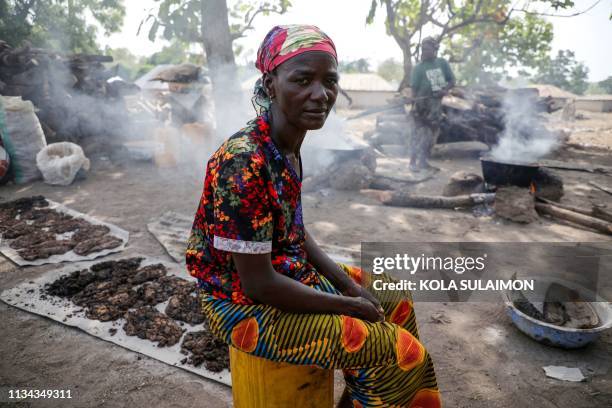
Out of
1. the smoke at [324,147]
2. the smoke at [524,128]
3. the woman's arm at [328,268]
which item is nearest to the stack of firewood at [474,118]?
the smoke at [524,128]

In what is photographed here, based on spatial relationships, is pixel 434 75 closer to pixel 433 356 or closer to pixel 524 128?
pixel 524 128

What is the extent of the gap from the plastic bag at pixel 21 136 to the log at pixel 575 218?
8.38m

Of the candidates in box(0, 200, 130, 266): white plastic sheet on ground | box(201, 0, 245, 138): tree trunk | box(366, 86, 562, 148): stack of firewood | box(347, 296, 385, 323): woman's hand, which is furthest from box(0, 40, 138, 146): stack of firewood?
box(347, 296, 385, 323): woman's hand

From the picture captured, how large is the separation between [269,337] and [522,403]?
1.76 m

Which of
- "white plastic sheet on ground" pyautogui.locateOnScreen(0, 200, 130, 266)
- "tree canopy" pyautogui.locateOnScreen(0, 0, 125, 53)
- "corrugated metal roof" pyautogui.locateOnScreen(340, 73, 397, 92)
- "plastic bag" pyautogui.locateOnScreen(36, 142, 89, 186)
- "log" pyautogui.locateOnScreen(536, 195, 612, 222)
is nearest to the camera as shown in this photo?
"white plastic sheet on ground" pyautogui.locateOnScreen(0, 200, 130, 266)

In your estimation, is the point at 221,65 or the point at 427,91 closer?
the point at 427,91

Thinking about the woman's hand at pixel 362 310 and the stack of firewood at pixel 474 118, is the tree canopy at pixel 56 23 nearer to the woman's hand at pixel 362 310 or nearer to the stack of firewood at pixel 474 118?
the stack of firewood at pixel 474 118

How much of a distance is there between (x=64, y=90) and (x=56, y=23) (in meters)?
12.1

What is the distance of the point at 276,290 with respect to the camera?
4.38 ft

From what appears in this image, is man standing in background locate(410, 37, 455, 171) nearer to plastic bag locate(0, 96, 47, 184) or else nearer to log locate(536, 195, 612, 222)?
log locate(536, 195, 612, 222)

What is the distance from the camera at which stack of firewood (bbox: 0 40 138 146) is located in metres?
8.27

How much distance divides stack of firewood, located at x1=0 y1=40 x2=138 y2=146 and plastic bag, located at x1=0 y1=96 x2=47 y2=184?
161cm

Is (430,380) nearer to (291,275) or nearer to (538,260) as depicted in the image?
(291,275)

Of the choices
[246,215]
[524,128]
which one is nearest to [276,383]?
[246,215]
